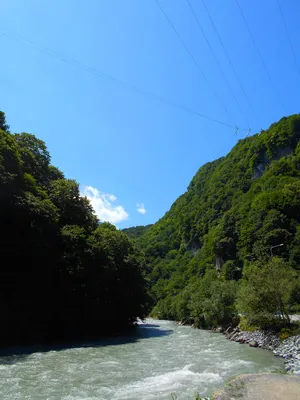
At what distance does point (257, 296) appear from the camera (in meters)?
26.1

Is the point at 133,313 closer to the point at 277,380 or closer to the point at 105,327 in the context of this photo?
the point at 105,327

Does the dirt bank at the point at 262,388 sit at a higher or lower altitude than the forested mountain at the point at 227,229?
lower

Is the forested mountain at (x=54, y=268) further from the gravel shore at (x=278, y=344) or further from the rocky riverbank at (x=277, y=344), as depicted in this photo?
the gravel shore at (x=278, y=344)

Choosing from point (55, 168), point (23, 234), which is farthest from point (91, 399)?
point (55, 168)

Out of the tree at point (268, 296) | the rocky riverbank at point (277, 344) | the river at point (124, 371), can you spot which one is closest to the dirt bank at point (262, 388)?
the river at point (124, 371)

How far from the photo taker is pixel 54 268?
106 feet

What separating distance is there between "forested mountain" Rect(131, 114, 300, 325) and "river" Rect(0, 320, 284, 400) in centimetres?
1433

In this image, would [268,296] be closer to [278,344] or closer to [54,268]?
[278,344]

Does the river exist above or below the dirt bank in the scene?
below

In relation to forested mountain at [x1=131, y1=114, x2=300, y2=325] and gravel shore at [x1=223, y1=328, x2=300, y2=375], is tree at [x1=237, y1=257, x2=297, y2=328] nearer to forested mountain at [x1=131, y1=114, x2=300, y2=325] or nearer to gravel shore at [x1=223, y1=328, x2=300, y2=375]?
gravel shore at [x1=223, y1=328, x2=300, y2=375]

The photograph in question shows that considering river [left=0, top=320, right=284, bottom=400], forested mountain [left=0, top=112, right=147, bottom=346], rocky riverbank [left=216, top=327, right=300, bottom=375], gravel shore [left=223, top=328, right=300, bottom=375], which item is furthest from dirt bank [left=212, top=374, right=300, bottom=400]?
forested mountain [left=0, top=112, right=147, bottom=346]

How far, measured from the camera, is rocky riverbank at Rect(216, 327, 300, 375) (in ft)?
58.3

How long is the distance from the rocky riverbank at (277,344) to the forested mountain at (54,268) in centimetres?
1415

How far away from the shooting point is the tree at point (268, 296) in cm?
2550
